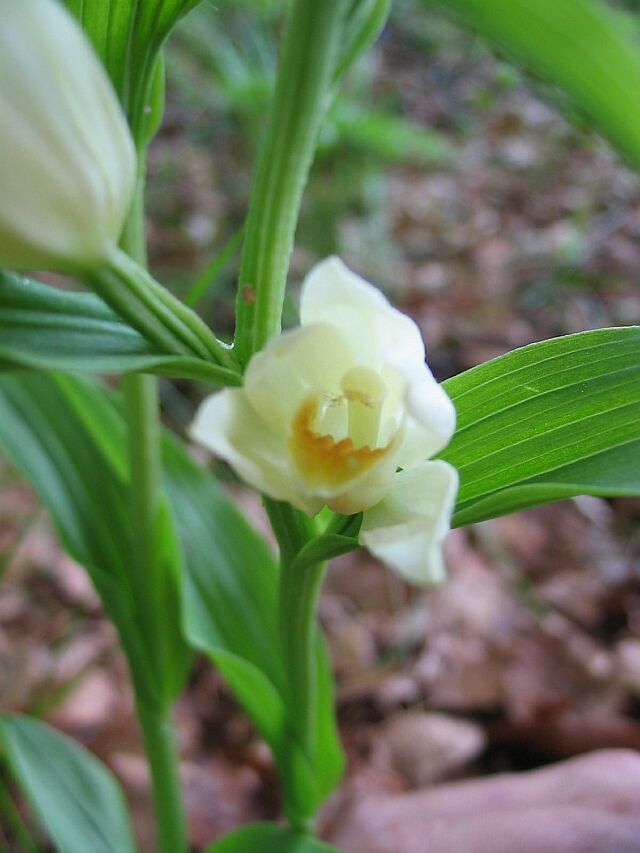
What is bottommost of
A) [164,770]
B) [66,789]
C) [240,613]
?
[66,789]

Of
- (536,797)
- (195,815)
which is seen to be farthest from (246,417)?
(195,815)

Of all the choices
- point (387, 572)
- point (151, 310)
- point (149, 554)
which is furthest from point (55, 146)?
point (387, 572)

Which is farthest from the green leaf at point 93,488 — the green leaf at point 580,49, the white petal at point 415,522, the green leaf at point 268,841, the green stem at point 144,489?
the green leaf at point 580,49

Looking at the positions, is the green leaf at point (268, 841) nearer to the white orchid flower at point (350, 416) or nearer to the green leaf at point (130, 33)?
the white orchid flower at point (350, 416)

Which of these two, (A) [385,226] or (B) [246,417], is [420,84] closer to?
(A) [385,226]

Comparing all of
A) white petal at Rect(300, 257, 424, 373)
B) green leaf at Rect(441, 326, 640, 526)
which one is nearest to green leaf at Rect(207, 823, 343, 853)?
green leaf at Rect(441, 326, 640, 526)

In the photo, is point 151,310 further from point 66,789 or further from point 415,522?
point 66,789
